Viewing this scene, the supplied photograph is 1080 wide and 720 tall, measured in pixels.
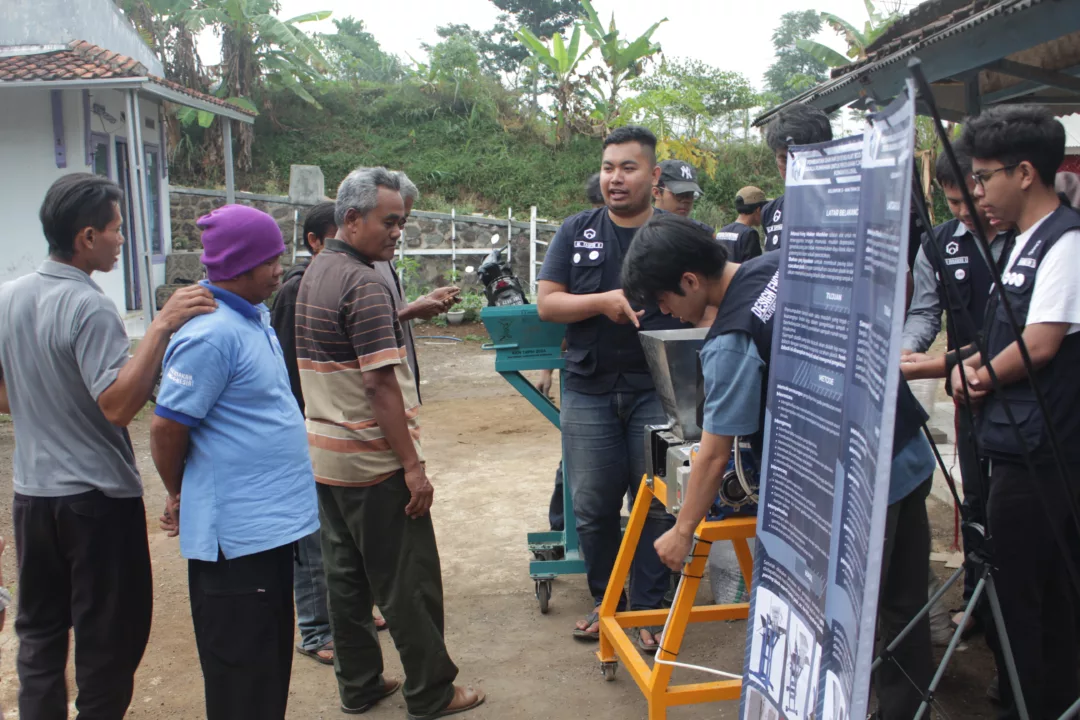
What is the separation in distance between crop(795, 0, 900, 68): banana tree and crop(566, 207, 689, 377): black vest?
13.9m

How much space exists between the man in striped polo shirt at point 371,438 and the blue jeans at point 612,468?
2.63 ft

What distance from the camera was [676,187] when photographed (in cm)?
495

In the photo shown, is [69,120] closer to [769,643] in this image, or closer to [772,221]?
[772,221]

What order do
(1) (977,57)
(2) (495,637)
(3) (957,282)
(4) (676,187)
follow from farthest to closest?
1. (4) (676,187)
2. (1) (977,57)
3. (2) (495,637)
4. (3) (957,282)

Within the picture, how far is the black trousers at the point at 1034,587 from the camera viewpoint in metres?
2.62

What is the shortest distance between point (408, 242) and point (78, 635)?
1421 centimetres

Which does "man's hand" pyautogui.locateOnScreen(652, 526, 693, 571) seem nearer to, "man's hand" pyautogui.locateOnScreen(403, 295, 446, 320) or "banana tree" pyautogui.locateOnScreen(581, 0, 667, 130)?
"man's hand" pyautogui.locateOnScreen(403, 295, 446, 320)

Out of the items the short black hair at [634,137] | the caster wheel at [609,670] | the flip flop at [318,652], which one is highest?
the short black hair at [634,137]

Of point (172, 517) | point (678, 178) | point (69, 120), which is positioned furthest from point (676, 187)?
point (69, 120)

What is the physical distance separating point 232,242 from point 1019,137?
2.22 metres

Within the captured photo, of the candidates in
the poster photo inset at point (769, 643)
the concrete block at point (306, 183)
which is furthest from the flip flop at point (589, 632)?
the concrete block at point (306, 183)

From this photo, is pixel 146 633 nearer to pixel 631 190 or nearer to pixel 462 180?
pixel 631 190

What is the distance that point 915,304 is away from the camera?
3842 millimetres

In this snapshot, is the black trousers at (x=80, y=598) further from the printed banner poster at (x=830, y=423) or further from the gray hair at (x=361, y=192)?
the printed banner poster at (x=830, y=423)
